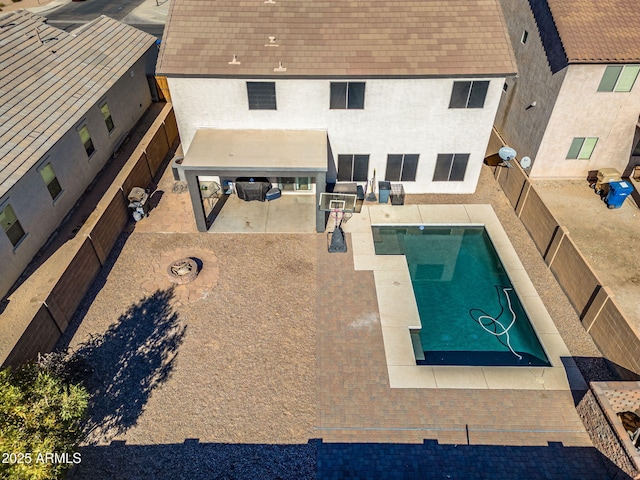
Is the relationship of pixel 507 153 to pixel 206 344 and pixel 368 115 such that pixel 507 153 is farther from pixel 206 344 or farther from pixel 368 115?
pixel 206 344

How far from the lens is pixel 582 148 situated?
22.1m

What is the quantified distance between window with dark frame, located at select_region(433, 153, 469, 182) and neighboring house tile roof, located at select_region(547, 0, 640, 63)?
6.05 metres

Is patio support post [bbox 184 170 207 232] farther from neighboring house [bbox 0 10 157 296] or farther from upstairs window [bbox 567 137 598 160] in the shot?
upstairs window [bbox 567 137 598 160]

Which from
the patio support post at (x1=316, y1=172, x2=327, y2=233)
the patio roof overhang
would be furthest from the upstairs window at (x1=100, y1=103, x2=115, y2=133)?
the patio support post at (x1=316, y1=172, x2=327, y2=233)

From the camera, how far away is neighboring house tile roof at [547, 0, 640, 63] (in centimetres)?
1903

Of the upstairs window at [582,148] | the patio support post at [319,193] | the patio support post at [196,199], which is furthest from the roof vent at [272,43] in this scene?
the upstairs window at [582,148]

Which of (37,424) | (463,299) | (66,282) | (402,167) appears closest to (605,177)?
(402,167)

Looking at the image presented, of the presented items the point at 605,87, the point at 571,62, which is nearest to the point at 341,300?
the point at 571,62

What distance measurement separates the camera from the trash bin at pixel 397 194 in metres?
21.4

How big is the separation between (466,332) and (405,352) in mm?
2756

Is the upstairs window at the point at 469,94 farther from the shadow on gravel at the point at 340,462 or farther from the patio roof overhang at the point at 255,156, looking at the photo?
the shadow on gravel at the point at 340,462

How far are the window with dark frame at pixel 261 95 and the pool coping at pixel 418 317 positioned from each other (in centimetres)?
643

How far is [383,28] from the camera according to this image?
19.3m

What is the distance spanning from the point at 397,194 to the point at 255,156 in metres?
7.33
